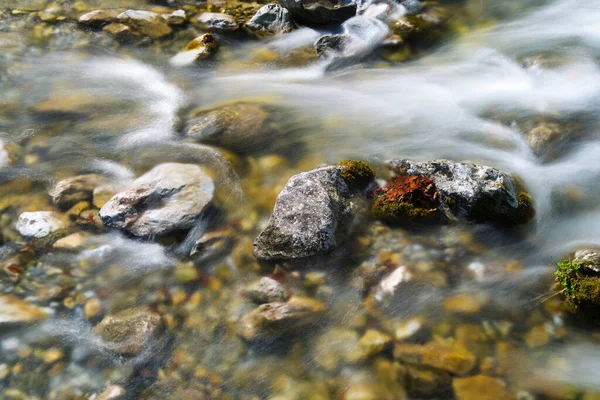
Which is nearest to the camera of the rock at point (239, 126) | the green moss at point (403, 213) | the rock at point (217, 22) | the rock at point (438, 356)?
the rock at point (438, 356)

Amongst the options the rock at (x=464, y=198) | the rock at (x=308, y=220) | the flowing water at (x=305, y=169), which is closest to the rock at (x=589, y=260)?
the flowing water at (x=305, y=169)

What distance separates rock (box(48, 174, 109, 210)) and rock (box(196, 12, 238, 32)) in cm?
560

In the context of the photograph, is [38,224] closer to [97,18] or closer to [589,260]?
[97,18]

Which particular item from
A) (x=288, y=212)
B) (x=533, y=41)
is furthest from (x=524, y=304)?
(x=533, y=41)

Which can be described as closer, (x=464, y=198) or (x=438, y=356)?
(x=438, y=356)

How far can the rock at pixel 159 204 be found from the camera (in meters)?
6.31

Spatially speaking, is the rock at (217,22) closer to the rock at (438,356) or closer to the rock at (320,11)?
the rock at (320,11)

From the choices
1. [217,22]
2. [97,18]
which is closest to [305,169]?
[217,22]

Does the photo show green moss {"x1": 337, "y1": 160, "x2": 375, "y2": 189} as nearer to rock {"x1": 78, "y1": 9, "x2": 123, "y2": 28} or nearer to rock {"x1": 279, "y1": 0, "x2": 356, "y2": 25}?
rock {"x1": 279, "y1": 0, "x2": 356, "y2": 25}

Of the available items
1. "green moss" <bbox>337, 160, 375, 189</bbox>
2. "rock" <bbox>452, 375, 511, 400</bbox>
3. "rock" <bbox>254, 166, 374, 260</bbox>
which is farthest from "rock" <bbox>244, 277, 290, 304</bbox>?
"rock" <bbox>452, 375, 511, 400</bbox>

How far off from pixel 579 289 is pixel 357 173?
3163 mm

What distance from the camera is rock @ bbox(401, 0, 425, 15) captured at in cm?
1139

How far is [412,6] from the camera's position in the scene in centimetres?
1146

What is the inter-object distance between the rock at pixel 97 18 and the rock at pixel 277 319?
9.36 meters
